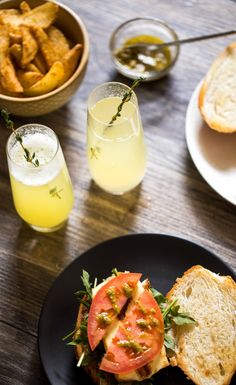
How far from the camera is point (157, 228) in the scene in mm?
1987

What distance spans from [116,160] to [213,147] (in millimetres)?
378

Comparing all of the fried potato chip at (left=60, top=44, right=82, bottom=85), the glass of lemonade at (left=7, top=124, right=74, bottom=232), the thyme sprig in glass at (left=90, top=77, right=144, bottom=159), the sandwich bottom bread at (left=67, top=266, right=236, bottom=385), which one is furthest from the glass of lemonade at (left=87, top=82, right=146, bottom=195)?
the sandwich bottom bread at (left=67, top=266, right=236, bottom=385)

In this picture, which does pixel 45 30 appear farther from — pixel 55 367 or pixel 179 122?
pixel 55 367

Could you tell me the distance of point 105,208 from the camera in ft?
6.66

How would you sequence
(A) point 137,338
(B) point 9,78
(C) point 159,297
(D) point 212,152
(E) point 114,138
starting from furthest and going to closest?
(D) point 212,152
(B) point 9,78
(E) point 114,138
(C) point 159,297
(A) point 137,338

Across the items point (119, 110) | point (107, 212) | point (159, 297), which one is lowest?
point (107, 212)

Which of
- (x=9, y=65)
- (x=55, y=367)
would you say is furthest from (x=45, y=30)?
(x=55, y=367)

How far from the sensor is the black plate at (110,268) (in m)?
1.72

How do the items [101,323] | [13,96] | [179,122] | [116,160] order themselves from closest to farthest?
[101,323] < [116,160] < [13,96] < [179,122]

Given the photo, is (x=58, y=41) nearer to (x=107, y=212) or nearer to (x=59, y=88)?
(x=59, y=88)

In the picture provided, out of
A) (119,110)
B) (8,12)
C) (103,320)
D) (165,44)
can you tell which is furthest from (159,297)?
(8,12)

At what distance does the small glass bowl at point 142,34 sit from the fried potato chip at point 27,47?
34 cm

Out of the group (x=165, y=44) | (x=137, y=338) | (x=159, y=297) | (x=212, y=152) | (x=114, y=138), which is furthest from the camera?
(x=165, y=44)

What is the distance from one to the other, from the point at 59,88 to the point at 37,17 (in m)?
0.27
